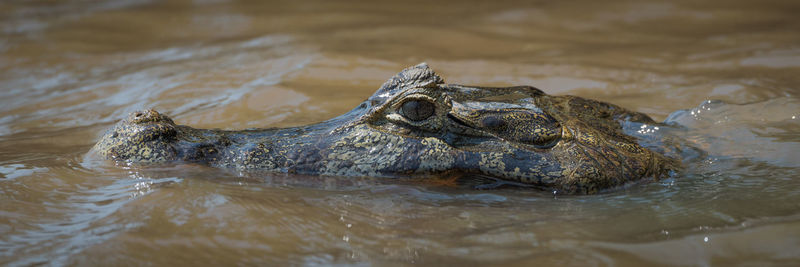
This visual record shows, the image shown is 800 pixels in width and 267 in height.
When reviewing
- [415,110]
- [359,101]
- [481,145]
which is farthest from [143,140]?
[359,101]

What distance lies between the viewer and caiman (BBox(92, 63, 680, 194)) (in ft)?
11.6

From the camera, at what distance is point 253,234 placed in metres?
2.86

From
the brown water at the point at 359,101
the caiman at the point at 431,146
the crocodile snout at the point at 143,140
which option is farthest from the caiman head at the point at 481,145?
the crocodile snout at the point at 143,140

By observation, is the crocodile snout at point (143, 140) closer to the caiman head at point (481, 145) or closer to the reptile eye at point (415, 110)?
the caiman head at point (481, 145)

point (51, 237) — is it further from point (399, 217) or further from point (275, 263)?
point (399, 217)

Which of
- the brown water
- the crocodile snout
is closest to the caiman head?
the brown water

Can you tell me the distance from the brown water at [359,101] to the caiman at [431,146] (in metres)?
0.12

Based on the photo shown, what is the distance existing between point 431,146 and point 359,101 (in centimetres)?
250

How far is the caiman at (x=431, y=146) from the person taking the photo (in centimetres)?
352

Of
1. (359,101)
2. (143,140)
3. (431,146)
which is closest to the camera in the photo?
(431,146)

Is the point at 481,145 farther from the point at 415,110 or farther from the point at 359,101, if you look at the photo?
the point at 359,101

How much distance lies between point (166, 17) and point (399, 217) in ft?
27.5

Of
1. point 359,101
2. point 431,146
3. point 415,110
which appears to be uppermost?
point 359,101

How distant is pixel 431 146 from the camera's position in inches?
139
